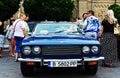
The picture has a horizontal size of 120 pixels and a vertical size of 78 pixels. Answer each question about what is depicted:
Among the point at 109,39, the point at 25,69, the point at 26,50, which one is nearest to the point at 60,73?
the point at 25,69

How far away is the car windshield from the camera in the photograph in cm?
1110

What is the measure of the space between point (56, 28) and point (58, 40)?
146 cm

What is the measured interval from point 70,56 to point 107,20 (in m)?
2.88

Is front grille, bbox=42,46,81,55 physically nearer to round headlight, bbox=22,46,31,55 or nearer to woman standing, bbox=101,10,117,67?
round headlight, bbox=22,46,31,55

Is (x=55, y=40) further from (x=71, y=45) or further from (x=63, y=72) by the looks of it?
(x=63, y=72)

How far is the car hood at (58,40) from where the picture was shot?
9695 millimetres

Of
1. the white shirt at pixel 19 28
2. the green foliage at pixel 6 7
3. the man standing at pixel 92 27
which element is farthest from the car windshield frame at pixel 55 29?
the green foliage at pixel 6 7

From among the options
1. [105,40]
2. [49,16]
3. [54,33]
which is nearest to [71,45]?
[54,33]

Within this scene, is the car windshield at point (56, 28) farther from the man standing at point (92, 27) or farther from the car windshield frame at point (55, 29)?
the man standing at point (92, 27)

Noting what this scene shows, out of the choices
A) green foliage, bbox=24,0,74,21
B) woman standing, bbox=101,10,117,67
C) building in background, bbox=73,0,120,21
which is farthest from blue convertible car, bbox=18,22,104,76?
building in background, bbox=73,0,120,21

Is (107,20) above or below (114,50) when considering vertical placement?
above

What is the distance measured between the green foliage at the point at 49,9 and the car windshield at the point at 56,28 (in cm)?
2052

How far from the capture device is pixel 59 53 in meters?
9.55

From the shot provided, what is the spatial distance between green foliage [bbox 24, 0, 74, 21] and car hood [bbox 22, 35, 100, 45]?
2174 centimetres
